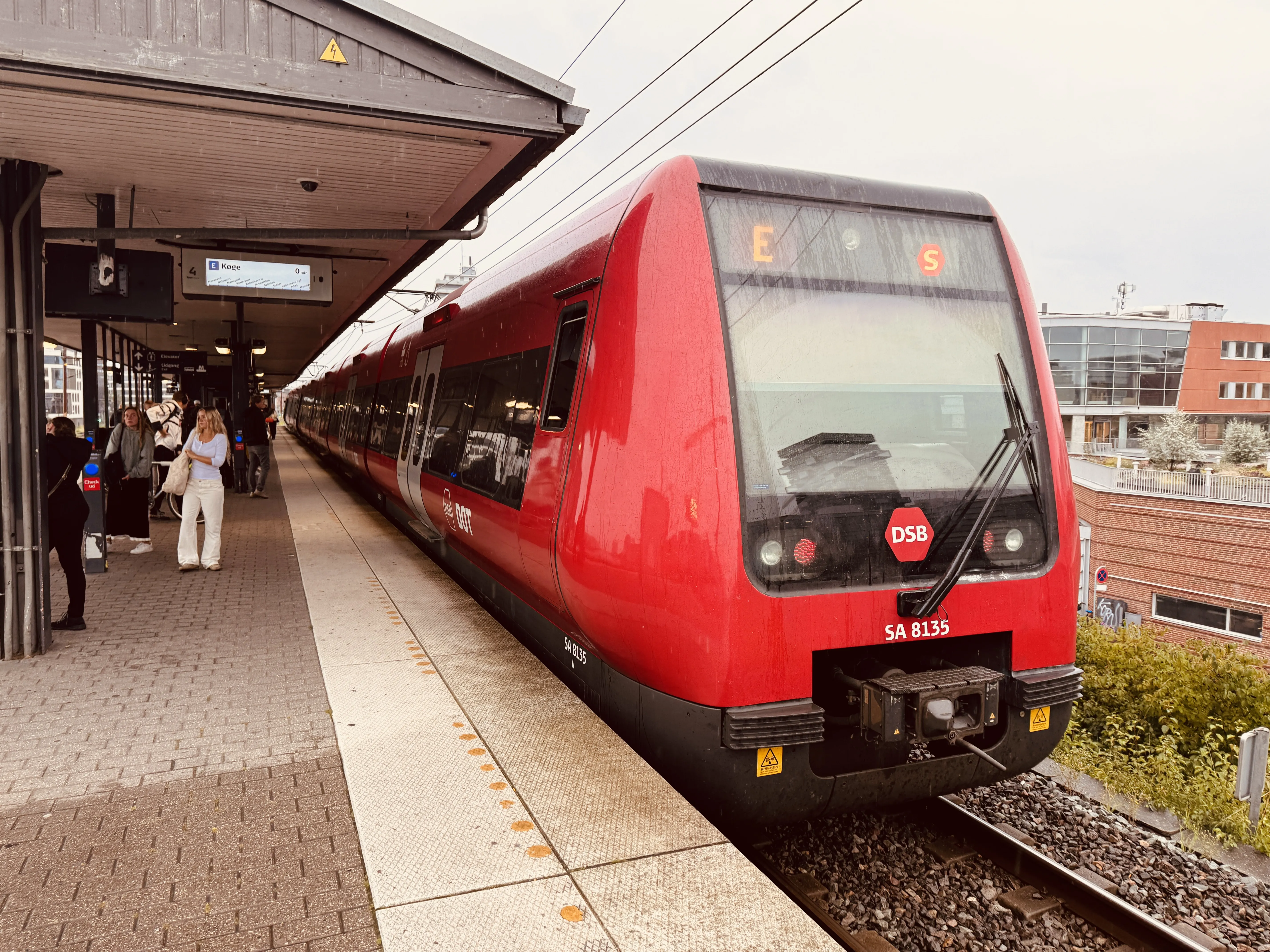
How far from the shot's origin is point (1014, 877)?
387 cm

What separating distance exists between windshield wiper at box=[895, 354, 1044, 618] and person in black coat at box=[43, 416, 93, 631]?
18.8 feet

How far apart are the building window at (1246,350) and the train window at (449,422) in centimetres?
5804

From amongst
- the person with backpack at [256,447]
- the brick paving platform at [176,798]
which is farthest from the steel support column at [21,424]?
the person with backpack at [256,447]

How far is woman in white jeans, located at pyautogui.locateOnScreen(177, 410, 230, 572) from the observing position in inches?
333

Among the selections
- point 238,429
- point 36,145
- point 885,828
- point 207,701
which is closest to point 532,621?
point 207,701

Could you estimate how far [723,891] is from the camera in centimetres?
295

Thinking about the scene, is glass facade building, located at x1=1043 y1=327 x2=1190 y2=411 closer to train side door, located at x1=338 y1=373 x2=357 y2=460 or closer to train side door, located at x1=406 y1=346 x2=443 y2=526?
train side door, located at x1=338 y1=373 x2=357 y2=460

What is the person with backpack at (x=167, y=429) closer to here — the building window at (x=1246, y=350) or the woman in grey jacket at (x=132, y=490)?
the woman in grey jacket at (x=132, y=490)

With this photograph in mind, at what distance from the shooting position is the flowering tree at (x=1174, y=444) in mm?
41188

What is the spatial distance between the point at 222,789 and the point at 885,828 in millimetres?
3135

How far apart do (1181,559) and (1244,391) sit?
32.3 m

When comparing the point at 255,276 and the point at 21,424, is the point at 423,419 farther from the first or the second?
the point at 21,424

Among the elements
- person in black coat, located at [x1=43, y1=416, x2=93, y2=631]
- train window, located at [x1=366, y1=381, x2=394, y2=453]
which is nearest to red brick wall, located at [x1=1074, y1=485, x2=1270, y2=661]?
train window, located at [x1=366, y1=381, x2=394, y2=453]

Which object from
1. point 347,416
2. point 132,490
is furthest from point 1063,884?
point 347,416
